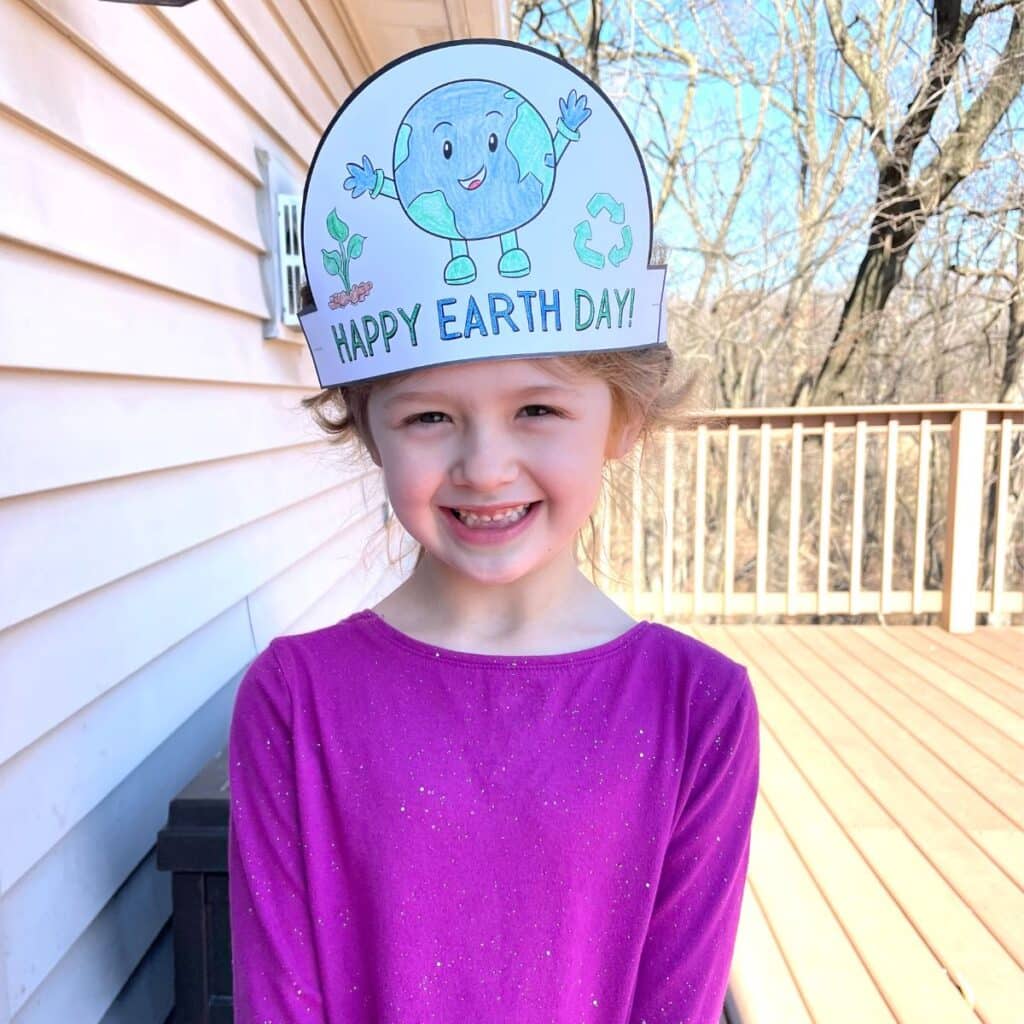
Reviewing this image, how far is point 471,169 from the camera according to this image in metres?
1.00

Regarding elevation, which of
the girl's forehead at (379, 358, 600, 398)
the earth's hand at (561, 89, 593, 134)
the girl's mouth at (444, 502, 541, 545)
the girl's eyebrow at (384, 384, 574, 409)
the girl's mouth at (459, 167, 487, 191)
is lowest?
the girl's mouth at (444, 502, 541, 545)

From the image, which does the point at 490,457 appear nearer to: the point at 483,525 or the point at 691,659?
the point at 483,525

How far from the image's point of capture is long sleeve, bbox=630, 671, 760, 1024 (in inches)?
42.5

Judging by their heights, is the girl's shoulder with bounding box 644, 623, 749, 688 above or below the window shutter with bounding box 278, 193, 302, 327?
below

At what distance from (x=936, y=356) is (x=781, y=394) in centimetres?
191

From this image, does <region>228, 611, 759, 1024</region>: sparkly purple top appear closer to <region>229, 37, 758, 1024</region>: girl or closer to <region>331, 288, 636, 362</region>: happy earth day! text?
<region>229, 37, 758, 1024</region>: girl

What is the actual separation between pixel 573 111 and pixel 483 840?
0.83 metres

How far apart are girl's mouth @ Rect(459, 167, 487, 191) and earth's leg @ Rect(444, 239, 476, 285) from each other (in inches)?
2.4

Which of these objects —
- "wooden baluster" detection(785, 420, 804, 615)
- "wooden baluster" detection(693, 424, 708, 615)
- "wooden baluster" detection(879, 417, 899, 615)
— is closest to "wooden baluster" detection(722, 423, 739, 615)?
"wooden baluster" detection(693, 424, 708, 615)

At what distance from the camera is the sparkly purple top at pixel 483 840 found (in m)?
1.04

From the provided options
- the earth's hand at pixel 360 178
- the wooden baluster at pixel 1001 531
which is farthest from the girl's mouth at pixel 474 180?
the wooden baluster at pixel 1001 531

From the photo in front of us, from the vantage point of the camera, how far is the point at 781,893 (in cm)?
245

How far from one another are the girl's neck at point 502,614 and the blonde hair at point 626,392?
201 mm

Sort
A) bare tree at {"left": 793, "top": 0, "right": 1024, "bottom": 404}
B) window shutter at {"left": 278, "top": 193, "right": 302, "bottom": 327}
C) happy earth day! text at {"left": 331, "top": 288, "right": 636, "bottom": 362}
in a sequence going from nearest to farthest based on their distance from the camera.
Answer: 1. happy earth day! text at {"left": 331, "top": 288, "right": 636, "bottom": 362}
2. window shutter at {"left": 278, "top": 193, "right": 302, "bottom": 327}
3. bare tree at {"left": 793, "top": 0, "right": 1024, "bottom": 404}
